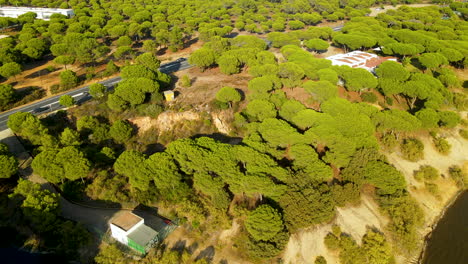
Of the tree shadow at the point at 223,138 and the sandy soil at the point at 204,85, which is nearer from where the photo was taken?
the tree shadow at the point at 223,138

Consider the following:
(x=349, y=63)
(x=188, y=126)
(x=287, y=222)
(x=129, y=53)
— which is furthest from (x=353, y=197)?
(x=129, y=53)

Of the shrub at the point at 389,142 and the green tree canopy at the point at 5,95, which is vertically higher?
the green tree canopy at the point at 5,95

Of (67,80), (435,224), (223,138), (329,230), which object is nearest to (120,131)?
(223,138)

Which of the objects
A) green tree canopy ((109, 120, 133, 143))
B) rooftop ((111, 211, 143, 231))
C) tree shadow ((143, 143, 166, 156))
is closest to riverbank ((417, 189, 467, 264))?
rooftop ((111, 211, 143, 231))

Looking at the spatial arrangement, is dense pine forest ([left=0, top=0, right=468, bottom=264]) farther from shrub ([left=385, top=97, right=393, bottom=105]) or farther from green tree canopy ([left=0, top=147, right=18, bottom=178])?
shrub ([left=385, top=97, right=393, bottom=105])

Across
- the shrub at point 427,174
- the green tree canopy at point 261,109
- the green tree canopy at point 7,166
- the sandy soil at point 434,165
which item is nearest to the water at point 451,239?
the sandy soil at point 434,165

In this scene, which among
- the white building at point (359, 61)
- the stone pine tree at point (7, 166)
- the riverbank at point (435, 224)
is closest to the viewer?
the riverbank at point (435, 224)

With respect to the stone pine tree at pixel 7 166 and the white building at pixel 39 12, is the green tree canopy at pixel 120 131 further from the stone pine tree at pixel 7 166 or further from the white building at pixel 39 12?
the white building at pixel 39 12
